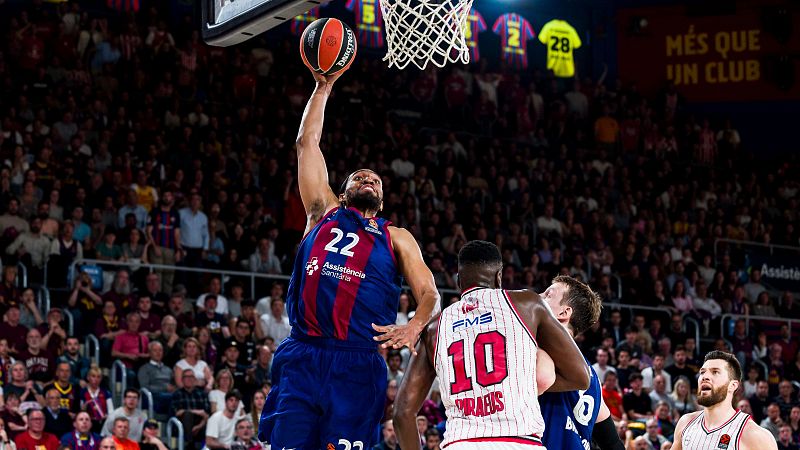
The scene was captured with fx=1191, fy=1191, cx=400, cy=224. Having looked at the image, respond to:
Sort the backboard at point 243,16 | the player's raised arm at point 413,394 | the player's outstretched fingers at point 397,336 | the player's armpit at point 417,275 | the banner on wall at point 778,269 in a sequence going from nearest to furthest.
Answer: the player's raised arm at point 413,394 < the player's outstretched fingers at point 397,336 < the player's armpit at point 417,275 < the backboard at point 243,16 < the banner on wall at point 778,269

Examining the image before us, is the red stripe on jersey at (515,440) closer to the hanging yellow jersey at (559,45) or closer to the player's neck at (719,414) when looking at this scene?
the player's neck at (719,414)

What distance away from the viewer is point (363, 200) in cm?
649

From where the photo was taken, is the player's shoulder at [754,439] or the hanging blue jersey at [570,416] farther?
the player's shoulder at [754,439]

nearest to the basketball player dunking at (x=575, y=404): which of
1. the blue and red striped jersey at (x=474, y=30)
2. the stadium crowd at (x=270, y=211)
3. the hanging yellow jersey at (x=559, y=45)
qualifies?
the stadium crowd at (x=270, y=211)

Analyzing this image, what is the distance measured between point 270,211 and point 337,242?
9.96 metres

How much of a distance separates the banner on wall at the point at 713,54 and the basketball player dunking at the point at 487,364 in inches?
801

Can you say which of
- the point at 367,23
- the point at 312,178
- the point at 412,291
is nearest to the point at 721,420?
the point at 412,291

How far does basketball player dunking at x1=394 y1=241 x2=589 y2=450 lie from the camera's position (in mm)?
5379

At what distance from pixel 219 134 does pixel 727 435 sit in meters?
11.1

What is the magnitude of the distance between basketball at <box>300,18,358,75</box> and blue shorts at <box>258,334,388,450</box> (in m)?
1.59

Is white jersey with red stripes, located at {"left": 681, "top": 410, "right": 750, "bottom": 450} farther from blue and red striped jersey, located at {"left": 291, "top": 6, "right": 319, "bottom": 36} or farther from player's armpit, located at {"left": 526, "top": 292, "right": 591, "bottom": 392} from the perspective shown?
blue and red striped jersey, located at {"left": 291, "top": 6, "right": 319, "bottom": 36}

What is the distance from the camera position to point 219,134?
17.4 m

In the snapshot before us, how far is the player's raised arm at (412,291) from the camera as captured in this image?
591 cm

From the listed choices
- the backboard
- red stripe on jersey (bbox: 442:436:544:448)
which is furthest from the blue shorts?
the backboard
